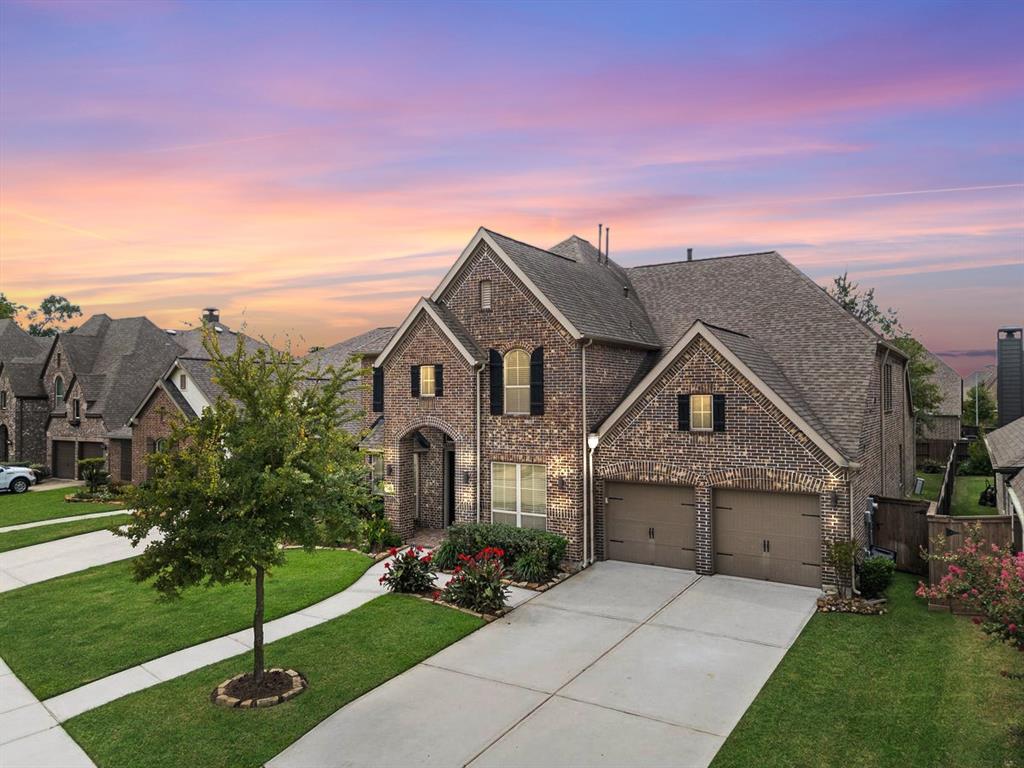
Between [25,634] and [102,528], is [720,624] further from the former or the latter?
[102,528]

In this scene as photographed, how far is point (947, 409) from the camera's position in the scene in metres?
52.0

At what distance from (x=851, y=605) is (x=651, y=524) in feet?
17.2

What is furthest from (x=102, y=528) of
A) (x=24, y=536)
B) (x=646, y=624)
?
(x=646, y=624)

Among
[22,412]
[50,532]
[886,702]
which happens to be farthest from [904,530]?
[22,412]

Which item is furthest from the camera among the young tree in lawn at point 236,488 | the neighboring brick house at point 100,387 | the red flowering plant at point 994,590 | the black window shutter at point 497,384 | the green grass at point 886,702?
the neighboring brick house at point 100,387

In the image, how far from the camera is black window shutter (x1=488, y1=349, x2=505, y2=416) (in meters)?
19.6

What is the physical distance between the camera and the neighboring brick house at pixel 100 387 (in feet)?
123

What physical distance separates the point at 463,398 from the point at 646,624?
9013 millimetres

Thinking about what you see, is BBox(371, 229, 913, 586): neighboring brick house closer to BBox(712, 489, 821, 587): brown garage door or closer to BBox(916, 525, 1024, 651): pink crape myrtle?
BBox(712, 489, 821, 587): brown garage door

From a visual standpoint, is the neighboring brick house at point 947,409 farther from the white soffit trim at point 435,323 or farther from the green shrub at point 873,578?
the white soffit trim at point 435,323

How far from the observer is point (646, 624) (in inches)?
534

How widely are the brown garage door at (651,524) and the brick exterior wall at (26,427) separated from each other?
39.7 metres

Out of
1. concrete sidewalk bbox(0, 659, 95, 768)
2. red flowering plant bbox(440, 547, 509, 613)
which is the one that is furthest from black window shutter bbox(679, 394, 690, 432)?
concrete sidewalk bbox(0, 659, 95, 768)

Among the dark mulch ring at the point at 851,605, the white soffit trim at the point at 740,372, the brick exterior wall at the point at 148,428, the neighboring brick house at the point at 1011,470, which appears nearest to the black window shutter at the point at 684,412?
the white soffit trim at the point at 740,372
